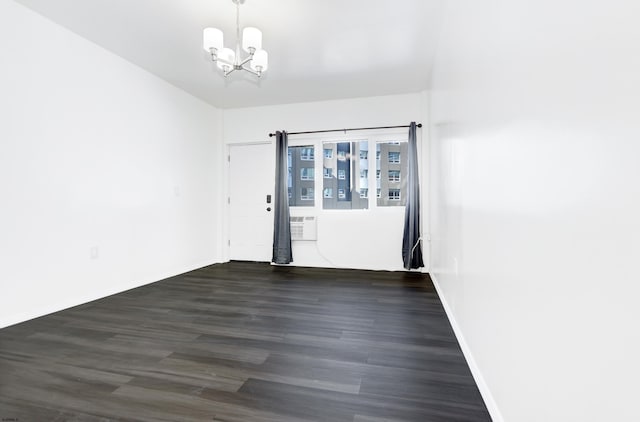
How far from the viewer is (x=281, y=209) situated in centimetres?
478

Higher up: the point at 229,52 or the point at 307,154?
the point at 229,52

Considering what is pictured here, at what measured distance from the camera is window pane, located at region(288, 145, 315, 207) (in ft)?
16.2

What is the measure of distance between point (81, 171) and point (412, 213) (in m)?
3.90

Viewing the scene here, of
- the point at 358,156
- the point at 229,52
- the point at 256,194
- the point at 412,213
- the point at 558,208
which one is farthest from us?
the point at 256,194

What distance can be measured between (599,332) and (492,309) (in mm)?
748

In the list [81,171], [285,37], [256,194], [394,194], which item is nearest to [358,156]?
[394,194]

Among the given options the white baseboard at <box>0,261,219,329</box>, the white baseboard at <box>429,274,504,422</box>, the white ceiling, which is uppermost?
the white ceiling

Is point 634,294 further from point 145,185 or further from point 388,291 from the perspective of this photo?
point 145,185

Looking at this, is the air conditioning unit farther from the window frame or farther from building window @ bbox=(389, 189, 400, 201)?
building window @ bbox=(389, 189, 400, 201)

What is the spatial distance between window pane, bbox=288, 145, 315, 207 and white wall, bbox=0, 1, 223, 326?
1570 millimetres

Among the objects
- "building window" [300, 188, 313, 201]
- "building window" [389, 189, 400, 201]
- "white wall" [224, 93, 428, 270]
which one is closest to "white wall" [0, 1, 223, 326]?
"white wall" [224, 93, 428, 270]

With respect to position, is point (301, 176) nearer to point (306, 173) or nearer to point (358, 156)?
point (306, 173)

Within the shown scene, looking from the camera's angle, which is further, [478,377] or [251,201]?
[251,201]

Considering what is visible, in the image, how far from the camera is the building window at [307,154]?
16.3 ft
